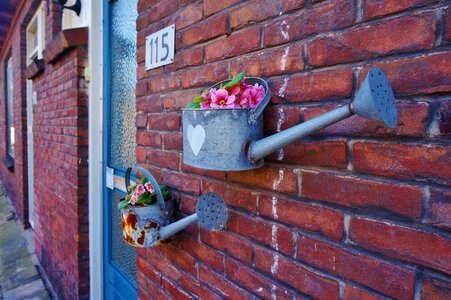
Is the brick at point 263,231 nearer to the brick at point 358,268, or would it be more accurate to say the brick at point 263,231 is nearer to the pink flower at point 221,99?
the brick at point 358,268

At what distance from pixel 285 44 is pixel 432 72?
408 mm

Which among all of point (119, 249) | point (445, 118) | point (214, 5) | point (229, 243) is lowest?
point (119, 249)

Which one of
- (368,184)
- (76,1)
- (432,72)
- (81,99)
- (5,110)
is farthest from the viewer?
(5,110)

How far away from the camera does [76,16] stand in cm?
319

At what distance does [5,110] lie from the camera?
7.91 meters

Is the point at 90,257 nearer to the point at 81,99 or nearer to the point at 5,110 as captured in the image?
the point at 81,99

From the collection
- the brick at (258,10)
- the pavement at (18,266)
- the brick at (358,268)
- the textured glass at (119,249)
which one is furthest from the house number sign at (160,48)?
the pavement at (18,266)

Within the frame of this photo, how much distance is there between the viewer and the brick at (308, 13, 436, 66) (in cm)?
67

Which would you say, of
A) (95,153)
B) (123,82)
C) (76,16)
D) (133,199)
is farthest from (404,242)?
(76,16)

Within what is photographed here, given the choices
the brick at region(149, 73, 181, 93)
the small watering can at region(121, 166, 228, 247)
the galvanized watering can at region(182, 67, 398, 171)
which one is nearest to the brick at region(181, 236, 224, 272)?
the small watering can at region(121, 166, 228, 247)

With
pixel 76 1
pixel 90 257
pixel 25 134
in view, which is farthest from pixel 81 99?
pixel 25 134

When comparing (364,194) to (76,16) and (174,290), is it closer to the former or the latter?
(174,290)

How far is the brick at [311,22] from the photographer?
80cm

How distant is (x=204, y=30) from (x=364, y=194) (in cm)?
84
